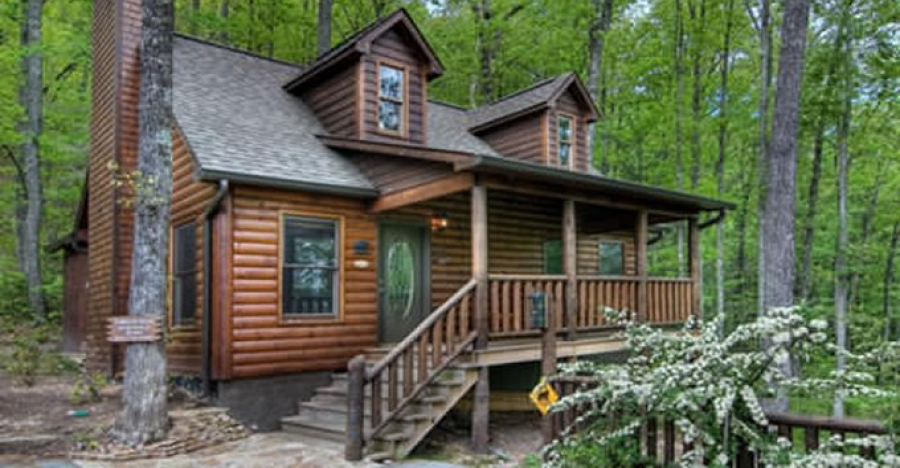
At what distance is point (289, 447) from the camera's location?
7.69 m

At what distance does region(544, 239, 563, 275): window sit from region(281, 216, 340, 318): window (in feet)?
16.2

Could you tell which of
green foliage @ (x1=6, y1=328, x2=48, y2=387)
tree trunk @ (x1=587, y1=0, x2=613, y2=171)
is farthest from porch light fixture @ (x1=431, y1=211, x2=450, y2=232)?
green foliage @ (x1=6, y1=328, x2=48, y2=387)

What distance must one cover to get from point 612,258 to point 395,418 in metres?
8.64

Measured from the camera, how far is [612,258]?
15.0m

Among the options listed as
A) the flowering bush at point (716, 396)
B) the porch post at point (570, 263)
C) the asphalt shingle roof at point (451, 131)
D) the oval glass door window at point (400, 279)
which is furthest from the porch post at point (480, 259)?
the asphalt shingle roof at point (451, 131)

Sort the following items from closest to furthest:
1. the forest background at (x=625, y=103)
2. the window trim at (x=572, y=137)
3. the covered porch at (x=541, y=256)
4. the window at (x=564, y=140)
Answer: the covered porch at (x=541, y=256)
the window trim at (x=572, y=137)
the window at (x=564, y=140)
the forest background at (x=625, y=103)

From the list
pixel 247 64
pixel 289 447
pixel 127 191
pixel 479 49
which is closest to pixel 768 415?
pixel 289 447

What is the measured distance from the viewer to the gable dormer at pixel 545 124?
45.6 ft

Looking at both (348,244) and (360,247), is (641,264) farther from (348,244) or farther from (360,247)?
(348,244)

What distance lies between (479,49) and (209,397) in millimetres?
15342

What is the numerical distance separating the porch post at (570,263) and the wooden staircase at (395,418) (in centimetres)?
195

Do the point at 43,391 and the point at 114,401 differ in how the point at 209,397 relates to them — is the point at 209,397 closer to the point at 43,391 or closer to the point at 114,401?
the point at 114,401

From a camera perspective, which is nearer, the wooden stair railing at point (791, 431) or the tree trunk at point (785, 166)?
the wooden stair railing at point (791, 431)

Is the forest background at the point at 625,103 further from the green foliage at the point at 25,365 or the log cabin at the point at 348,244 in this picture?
the green foliage at the point at 25,365
